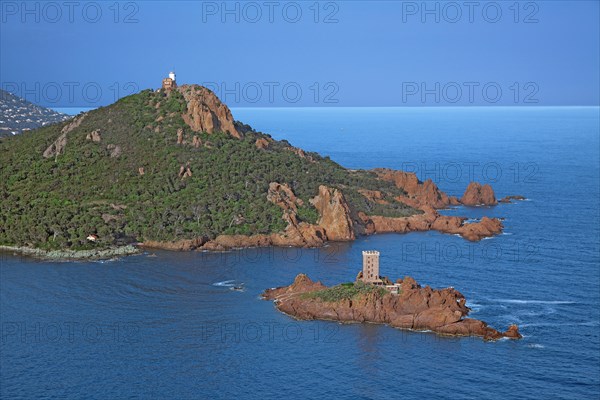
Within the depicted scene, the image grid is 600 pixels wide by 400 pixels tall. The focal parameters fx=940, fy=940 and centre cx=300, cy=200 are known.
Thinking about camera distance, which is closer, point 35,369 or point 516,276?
point 35,369

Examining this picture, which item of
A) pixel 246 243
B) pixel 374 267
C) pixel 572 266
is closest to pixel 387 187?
pixel 246 243

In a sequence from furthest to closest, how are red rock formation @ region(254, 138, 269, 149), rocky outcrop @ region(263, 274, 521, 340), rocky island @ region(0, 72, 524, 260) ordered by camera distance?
red rock formation @ region(254, 138, 269, 149) < rocky island @ region(0, 72, 524, 260) < rocky outcrop @ region(263, 274, 521, 340)

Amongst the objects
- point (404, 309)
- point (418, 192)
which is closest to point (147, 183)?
point (418, 192)

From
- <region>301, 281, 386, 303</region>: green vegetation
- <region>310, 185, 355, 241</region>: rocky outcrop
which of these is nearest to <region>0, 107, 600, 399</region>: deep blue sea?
<region>301, 281, 386, 303</region>: green vegetation

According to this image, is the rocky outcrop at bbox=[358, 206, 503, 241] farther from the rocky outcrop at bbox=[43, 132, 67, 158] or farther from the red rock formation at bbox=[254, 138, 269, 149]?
the rocky outcrop at bbox=[43, 132, 67, 158]

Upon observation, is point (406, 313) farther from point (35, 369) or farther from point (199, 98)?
point (199, 98)

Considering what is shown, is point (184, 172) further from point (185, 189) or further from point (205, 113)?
point (205, 113)
